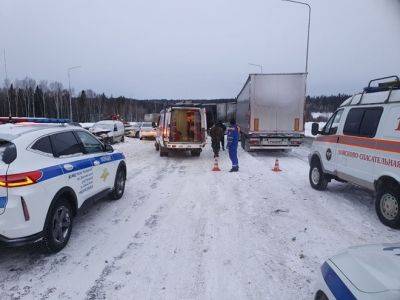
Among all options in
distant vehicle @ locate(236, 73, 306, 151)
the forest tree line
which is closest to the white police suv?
distant vehicle @ locate(236, 73, 306, 151)

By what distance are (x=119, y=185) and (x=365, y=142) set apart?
540 cm

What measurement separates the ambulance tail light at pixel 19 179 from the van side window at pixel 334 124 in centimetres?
668

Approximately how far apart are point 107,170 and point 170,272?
3.26 metres

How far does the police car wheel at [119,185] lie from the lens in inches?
302

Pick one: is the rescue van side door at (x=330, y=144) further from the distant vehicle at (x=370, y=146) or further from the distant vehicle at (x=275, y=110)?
the distant vehicle at (x=275, y=110)

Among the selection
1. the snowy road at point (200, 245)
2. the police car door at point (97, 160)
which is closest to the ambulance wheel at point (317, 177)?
the snowy road at point (200, 245)

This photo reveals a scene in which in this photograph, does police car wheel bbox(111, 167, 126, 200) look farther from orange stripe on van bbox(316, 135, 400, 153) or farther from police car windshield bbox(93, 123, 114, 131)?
police car windshield bbox(93, 123, 114, 131)

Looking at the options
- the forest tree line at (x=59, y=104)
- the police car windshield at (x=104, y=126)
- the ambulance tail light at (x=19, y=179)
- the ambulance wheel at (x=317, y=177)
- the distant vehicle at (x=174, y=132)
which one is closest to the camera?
the ambulance tail light at (x=19, y=179)

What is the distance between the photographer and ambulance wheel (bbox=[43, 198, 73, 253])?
183 inches

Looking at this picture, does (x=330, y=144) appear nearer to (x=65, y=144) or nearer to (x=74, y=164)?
(x=74, y=164)

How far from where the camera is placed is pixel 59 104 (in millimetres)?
91125

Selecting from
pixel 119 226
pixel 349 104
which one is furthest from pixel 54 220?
pixel 349 104

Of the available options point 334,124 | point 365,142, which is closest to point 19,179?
point 365,142

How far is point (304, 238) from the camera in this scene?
18.0 ft
